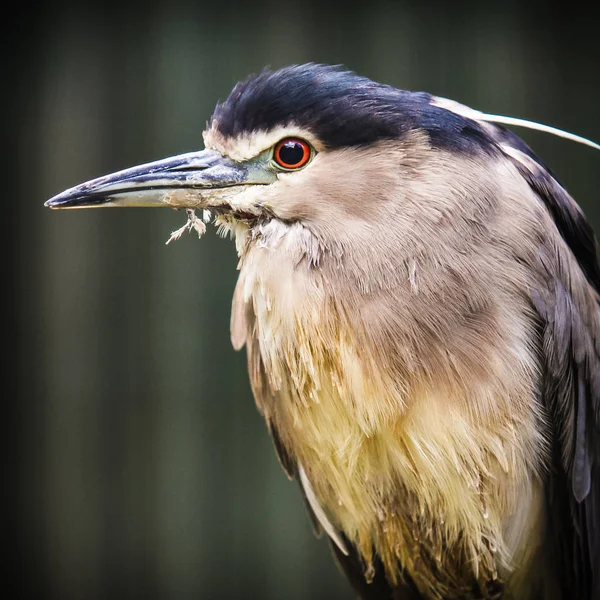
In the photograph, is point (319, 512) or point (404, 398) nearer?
point (404, 398)

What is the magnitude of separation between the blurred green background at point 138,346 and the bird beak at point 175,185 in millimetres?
1314

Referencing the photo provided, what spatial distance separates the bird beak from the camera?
1054 mm

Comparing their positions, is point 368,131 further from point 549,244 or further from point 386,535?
point 386,535

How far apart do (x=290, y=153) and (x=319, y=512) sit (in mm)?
609

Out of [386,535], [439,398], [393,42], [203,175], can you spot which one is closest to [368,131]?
[203,175]

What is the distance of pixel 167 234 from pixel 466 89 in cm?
103

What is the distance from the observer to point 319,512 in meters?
1.28

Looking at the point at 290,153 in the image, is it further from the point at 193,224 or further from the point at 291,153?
the point at 193,224

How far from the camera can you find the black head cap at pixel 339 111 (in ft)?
3.34

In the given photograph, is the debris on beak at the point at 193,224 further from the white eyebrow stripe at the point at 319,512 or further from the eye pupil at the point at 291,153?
the white eyebrow stripe at the point at 319,512

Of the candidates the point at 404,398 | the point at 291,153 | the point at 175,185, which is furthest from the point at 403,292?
the point at 175,185

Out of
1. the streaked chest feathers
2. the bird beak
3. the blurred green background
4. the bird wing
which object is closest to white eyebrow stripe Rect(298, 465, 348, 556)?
the streaked chest feathers

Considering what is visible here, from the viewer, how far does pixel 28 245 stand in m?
2.39

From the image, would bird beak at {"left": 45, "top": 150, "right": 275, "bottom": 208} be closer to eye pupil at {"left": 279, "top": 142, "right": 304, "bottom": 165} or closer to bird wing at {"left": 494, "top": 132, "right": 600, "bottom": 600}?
eye pupil at {"left": 279, "top": 142, "right": 304, "bottom": 165}
